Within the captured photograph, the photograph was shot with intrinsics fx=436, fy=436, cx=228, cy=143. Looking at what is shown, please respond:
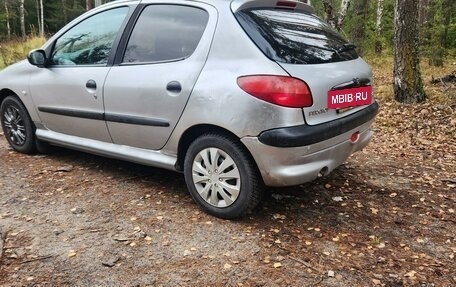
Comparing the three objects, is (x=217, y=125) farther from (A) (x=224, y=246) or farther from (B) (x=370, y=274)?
(B) (x=370, y=274)

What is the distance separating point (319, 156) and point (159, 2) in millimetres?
1893

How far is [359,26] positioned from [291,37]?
13.5 meters

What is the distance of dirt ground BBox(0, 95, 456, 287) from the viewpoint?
271 cm

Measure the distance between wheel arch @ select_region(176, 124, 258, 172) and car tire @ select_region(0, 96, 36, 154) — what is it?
2.14 metres

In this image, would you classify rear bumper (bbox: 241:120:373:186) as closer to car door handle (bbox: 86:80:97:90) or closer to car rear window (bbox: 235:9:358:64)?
car rear window (bbox: 235:9:358:64)

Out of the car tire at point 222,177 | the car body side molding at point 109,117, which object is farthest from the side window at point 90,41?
the car tire at point 222,177

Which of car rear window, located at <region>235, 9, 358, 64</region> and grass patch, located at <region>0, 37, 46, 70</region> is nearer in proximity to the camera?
car rear window, located at <region>235, 9, 358, 64</region>

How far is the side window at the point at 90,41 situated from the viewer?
396cm

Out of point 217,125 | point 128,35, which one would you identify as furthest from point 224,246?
point 128,35

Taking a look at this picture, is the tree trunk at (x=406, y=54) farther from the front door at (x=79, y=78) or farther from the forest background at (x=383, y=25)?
the front door at (x=79, y=78)

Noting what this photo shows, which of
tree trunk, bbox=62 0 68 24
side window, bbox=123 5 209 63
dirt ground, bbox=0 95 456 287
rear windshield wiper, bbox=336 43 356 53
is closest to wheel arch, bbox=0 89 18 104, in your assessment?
dirt ground, bbox=0 95 456 287

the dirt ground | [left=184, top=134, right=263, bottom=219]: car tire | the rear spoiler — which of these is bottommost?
the dirt ground

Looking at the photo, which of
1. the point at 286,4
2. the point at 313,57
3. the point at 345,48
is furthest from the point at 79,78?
the point at 345,48

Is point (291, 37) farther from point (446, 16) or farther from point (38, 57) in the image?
point (446, 16)
